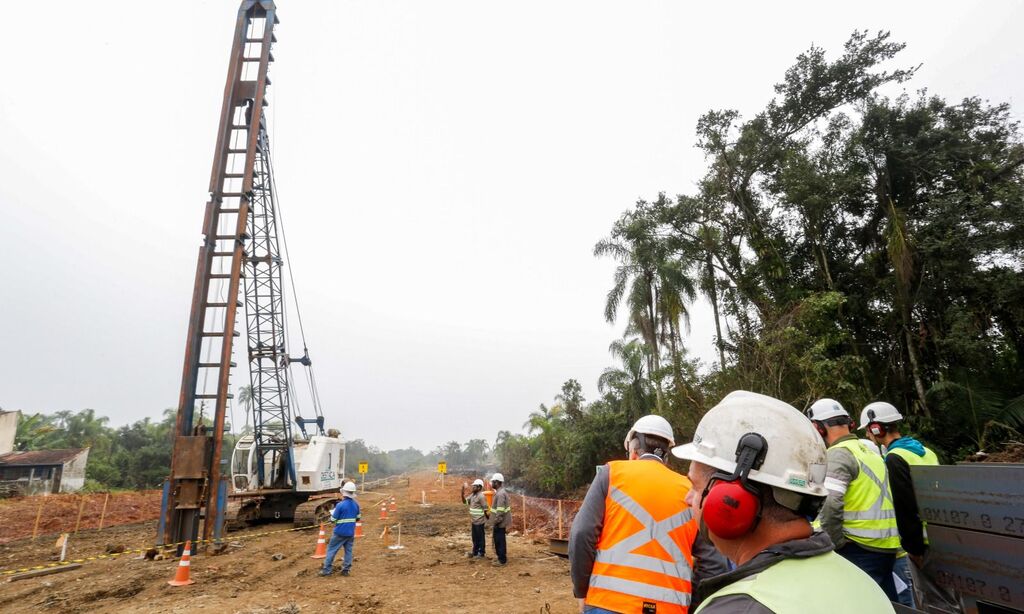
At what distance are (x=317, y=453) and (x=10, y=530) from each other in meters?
11.4

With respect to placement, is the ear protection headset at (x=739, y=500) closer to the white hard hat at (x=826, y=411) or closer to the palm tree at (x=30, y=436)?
the white hard hat at (x=826, y=411)

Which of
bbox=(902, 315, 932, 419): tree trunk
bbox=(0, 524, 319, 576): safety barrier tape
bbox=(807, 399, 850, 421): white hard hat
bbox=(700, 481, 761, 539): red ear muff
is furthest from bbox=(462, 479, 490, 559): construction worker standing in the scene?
bbox=(902, 315, 932, 419): tree trunk

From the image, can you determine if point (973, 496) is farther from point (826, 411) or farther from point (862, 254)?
point (862, 254)

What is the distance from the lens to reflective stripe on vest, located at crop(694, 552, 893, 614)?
1004mm

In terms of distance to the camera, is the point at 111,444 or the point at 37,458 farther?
the point at 111,444

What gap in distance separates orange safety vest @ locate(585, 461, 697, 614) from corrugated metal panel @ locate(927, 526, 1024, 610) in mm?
1309

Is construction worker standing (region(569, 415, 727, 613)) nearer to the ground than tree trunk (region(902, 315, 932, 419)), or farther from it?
nearer to the ground

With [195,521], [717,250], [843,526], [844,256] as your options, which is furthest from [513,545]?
[844,256]

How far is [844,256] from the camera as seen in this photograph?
15.9 meters

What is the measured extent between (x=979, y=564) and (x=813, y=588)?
2.28 meters

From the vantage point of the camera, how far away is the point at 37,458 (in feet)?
102

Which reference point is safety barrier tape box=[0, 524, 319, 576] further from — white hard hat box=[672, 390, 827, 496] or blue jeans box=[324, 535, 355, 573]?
white hard hat box=[672, 390, 827, 496]

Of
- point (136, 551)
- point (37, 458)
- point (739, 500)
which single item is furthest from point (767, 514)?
point (37, 458)

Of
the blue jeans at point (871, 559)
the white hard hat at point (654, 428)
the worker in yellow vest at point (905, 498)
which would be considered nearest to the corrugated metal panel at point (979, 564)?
the worker in yellow vest at point (905, 498)
